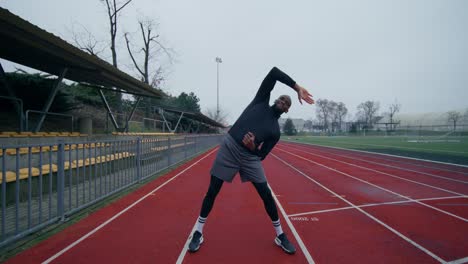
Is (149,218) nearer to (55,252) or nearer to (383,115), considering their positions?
(55,252)

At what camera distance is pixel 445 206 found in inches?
239

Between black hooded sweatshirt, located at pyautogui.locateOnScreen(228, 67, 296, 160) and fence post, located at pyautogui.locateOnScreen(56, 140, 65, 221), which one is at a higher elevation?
black hooded sweatshirt, located at pyautogui.locateOnScreen(228, 67, 296, 160)

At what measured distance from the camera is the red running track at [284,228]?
3.50m

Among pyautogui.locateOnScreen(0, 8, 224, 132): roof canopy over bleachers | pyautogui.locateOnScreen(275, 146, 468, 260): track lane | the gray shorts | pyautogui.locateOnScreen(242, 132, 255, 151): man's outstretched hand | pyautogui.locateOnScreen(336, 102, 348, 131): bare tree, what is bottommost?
pyautogui.locateOnScreen(275, 146, 468, 260): track lane

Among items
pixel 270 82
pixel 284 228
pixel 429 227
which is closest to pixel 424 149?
pixel 429 227

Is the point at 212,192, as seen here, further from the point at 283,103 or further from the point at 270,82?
the point at 270,82

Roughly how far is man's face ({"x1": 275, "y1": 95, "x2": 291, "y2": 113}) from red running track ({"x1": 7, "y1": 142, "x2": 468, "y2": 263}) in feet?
5.63

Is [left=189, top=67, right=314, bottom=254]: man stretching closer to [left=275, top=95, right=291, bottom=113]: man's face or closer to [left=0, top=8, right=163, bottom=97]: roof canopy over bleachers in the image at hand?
[left=275, top=95, right=291, bottom=113]: man's face

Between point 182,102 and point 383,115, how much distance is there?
7210 centimetres

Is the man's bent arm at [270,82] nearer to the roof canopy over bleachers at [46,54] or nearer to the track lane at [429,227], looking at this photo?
the track lane at [429,227]

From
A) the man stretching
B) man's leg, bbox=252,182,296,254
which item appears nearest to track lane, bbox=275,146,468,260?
man's leg, bbox=252,182,296,254

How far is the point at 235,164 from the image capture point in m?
3.54

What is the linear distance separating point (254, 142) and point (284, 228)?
1838mm

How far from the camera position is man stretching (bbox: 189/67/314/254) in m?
3.45
